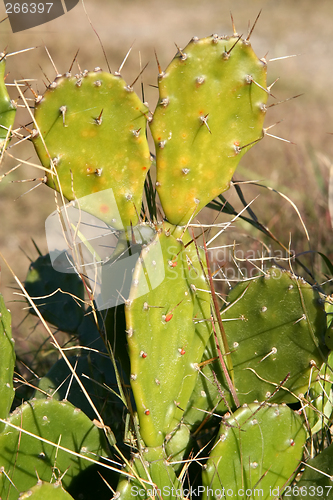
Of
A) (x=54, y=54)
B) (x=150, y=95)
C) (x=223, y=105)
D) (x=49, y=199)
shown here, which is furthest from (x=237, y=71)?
(x=54, y=54)

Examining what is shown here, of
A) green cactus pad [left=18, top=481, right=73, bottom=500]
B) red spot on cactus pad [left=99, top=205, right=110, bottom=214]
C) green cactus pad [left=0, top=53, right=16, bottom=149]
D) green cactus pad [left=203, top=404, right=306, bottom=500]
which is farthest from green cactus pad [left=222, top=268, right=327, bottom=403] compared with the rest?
green cactus pad [left=0, top=53, right=16, bottom=149]

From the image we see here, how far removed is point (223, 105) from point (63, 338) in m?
1.38

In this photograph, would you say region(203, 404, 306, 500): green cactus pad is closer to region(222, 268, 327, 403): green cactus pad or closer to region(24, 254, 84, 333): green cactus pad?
region(222, 268, 327, 403): green cactus pad

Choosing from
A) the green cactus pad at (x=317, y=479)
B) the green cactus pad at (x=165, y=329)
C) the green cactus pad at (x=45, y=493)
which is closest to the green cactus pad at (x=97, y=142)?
the green cactus pad at (x=165, y=329)

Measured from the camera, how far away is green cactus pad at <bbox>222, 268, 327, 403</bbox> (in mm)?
1075

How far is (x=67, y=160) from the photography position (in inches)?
38.3

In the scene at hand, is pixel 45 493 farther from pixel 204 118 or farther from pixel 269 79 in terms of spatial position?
pixel 269 79

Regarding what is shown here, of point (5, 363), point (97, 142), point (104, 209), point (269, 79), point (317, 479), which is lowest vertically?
point (269, 79)

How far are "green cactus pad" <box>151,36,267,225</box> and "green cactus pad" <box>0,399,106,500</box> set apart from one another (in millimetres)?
498

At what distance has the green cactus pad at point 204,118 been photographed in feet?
3.13

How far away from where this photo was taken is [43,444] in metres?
0.98

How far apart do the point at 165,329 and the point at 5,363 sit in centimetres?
36

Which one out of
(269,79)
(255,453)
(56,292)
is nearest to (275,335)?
(255,453)

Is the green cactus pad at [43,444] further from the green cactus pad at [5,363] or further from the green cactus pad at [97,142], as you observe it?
the green cactus pad at [97,142]
